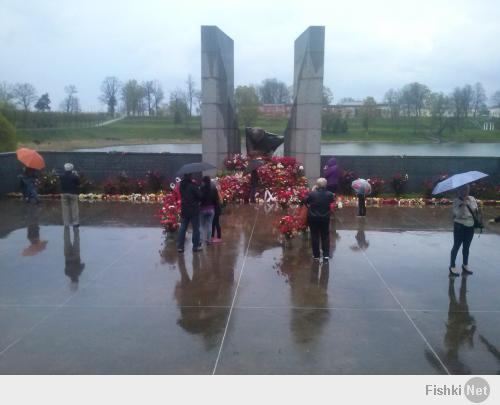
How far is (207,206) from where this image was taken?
8.49 m

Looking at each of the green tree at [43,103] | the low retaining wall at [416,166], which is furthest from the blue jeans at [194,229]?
the green tree at [43,103]

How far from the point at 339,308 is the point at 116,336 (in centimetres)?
268

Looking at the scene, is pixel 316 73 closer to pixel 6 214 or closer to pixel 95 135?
pixel 6 214

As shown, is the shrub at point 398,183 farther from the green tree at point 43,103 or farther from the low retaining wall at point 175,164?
the green tree at point 43,103

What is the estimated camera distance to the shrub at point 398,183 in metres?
15.5

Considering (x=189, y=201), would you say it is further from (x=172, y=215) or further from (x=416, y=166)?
(x=416, y=166)

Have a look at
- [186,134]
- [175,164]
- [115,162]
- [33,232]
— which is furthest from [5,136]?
[186,134]

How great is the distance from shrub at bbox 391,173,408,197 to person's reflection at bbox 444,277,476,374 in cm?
947

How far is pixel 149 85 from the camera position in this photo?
78250 mm

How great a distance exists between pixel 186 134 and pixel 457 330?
55151 millimetres

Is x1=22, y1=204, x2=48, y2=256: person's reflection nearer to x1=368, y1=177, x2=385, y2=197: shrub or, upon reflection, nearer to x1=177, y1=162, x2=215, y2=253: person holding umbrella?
x1=177, y1=162, x2=215, y2=253: person holding umbrella

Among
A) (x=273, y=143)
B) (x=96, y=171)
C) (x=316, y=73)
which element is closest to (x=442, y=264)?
(x=316, y=73)

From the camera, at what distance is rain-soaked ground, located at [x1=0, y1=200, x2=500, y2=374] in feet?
14.7

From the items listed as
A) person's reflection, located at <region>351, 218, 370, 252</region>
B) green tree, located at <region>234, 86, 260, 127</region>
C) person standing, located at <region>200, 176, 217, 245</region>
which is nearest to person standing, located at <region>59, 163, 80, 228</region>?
person standing, located at <region>200, 176, 217, 245</region>
